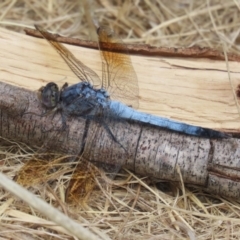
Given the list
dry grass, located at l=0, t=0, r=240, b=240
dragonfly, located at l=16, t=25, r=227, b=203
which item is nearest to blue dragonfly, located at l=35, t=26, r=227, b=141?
dragonfly, located at l=16, t=25, r=227, b=203

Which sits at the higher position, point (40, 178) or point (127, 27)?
point (127, 27)

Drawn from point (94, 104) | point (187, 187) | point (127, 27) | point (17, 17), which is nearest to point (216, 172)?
point (187, 187)

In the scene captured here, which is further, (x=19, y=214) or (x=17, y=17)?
(x=17, y=17)

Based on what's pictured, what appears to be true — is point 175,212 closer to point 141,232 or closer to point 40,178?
point 141,232

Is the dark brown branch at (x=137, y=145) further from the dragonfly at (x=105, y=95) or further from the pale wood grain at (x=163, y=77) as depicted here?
the pale wood grain at (x=163, y=77)

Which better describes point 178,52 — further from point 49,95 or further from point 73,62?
point 49,95

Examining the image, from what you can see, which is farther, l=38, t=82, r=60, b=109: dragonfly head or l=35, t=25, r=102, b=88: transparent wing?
l=35, t=25, r=102, b=88: transparent wing

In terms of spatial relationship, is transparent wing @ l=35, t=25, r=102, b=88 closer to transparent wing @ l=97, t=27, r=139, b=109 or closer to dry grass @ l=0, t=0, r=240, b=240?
transparent wing @ l=97, t=27, r=139, b=109
